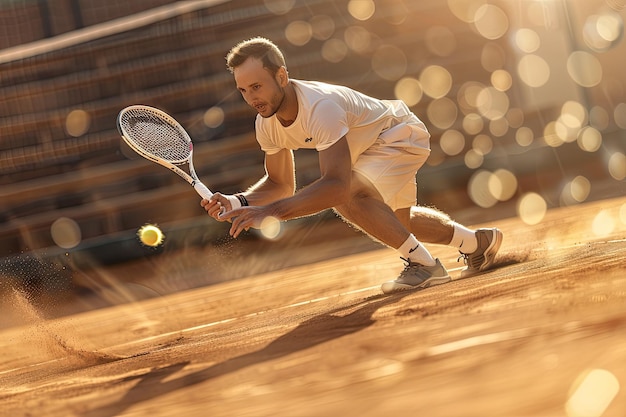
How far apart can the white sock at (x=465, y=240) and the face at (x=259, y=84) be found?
1062 millimetres

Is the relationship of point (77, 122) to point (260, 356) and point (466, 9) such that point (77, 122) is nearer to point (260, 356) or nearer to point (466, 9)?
point (466, 9)

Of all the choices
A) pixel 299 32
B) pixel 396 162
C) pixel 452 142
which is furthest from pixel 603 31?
pixel 396 162

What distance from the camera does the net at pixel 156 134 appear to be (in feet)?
12.1

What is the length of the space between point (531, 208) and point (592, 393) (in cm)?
595

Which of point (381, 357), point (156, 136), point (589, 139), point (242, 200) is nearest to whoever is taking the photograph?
point (381, 357)

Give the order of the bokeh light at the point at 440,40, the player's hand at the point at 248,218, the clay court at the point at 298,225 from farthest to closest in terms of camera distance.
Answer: the bokeh light at the point at 440,40, the player's hand at the point at 248,218, the clay court at the point at 298,225

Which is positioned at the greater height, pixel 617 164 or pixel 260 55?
pixel 260 55

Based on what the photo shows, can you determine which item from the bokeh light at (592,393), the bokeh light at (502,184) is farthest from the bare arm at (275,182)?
the bokeh light at (502,184)

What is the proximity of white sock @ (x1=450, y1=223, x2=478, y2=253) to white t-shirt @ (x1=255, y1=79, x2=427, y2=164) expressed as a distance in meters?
0.52

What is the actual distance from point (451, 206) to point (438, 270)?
15.0ft

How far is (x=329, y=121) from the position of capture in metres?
3.09

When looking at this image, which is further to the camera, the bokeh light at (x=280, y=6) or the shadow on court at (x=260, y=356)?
the bokeh light at (x=280, y=6)

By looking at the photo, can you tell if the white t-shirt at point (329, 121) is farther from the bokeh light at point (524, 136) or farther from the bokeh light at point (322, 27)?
the bokeh light at point (524, 136)

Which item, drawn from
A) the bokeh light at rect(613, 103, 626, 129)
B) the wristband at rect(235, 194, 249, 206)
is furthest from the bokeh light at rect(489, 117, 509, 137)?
the wristband at rect(235, 194, 249, 206)
